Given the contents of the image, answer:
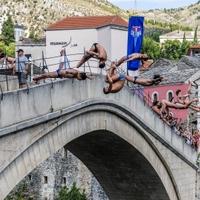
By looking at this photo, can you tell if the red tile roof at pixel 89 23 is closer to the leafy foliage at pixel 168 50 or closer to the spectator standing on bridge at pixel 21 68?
the spectator standing on bridge at pixel 21 68

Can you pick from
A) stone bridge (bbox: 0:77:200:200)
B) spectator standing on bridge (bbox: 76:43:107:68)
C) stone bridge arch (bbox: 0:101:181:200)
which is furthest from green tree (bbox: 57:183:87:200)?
spectator standing on bridge (bbox: 76:43:107:68)

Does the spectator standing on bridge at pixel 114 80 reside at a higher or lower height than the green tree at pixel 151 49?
higher

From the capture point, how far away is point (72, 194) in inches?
1438

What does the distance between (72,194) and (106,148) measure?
14.0m

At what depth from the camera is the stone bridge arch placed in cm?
1579

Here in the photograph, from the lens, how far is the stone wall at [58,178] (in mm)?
36688

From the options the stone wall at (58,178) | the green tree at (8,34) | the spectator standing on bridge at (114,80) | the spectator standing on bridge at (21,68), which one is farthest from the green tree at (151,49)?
the spectator standing on bridge at (21,68)

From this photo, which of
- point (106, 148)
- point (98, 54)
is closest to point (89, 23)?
point (106, 148)

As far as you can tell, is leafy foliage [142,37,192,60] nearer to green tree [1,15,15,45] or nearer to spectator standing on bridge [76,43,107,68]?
green tree [1,15,15,45]

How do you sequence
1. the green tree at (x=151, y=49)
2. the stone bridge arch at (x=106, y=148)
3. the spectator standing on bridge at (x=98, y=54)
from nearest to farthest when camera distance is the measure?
the stone bridge arch at (x=106, y=148) → the spectator standing on bridge at (x=98, y=54) → the green tree at (x=151, y=49)

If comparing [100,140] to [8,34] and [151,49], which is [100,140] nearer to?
[151,49]

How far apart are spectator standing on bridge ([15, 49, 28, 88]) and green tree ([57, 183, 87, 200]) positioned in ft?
65.2

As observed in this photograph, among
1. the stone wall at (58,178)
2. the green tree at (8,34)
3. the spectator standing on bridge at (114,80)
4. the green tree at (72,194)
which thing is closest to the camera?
the spectator standing on bridge at (114,80)

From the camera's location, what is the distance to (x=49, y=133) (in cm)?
1688
